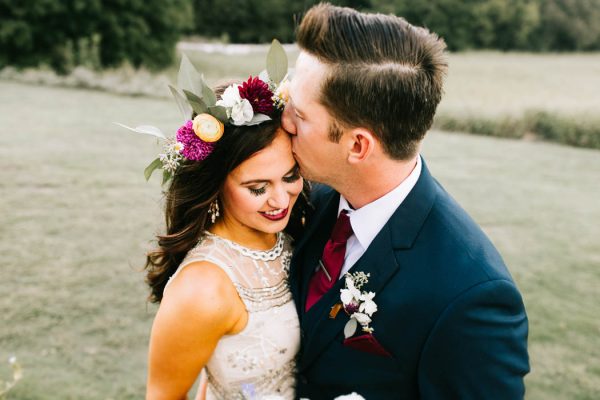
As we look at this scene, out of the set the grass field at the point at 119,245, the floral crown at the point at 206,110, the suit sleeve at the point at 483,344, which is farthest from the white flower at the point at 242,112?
the grass field at the point at 119,245

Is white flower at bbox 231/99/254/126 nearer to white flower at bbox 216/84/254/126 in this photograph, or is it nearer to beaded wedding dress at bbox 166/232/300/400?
white flower at bbox 216/84/254/126

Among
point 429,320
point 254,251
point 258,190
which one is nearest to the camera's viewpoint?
point 429,320

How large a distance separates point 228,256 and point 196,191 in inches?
12.3

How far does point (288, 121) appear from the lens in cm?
246

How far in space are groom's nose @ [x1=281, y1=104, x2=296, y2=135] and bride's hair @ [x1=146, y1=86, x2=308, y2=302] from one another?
0.03 meters

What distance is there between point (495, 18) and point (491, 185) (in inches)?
1720

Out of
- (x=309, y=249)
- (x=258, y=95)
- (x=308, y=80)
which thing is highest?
(x=308, y=80)

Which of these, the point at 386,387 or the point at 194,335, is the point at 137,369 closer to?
the point at 194,335

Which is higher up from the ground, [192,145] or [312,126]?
[312,126]

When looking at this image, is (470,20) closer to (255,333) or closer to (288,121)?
(288,121)

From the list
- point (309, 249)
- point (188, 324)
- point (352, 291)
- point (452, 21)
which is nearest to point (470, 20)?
point (452, 21)

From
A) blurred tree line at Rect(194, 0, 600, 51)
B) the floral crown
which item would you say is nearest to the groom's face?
the floral crown

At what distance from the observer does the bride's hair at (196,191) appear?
7.92 feet

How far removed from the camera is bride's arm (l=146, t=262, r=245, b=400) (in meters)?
2.34
